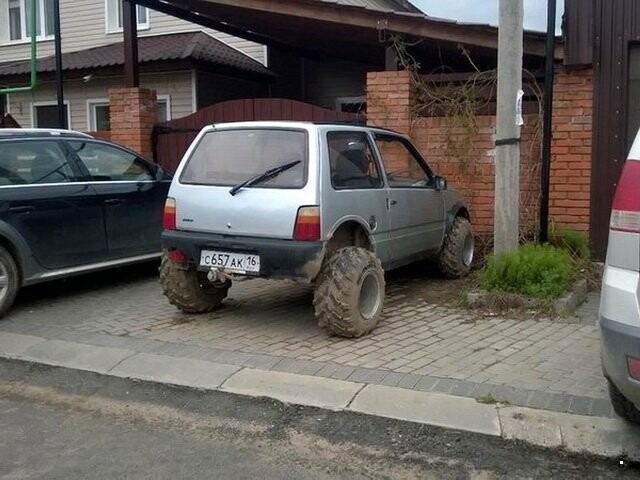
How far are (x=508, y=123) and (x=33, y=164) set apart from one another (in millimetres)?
4646

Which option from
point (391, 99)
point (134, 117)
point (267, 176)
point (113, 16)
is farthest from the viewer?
point (113, 16)

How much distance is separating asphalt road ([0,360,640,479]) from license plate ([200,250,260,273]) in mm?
1194

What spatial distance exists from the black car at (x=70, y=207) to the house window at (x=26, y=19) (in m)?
12.3

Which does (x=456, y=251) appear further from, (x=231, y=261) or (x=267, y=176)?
(x=231, y=261)

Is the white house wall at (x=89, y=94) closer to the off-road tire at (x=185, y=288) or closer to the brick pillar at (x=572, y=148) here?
the brick pillar at (x=572, y=148)

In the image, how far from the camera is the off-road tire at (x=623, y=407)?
13.3 ft

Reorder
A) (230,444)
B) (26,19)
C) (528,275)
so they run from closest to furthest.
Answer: (230,444), (528,275), (26,19)

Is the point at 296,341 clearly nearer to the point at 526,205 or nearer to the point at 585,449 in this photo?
the point at 585,449

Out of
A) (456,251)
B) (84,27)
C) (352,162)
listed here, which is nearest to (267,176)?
(352,162)

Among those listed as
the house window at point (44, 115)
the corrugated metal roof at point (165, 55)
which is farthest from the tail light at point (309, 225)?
the house window at point (44, 115)

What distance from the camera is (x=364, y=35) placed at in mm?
10195

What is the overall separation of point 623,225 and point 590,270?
4.76 metres

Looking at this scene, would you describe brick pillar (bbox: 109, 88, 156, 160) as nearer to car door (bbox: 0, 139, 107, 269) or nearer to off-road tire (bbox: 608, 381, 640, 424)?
car door (bbox: 0, 139, 107, 269)

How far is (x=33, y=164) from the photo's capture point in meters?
7.22
